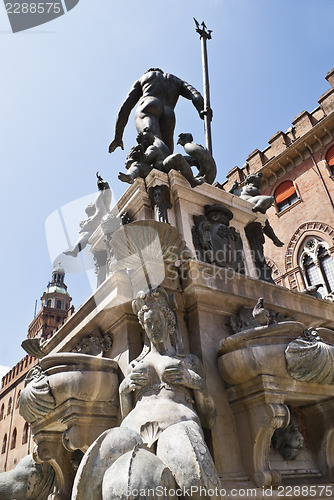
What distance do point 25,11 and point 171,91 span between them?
2.45 m

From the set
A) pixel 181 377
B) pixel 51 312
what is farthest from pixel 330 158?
pixel 51 312

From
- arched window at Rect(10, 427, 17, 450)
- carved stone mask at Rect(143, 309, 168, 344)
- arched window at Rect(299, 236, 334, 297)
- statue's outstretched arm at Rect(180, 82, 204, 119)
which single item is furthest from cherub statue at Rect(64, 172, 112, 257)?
arched window at Rect(10, 427, 17, 450)

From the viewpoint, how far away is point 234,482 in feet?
8.41

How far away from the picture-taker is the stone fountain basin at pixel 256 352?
2822 millimetres

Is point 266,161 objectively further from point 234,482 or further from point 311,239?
point 234,482

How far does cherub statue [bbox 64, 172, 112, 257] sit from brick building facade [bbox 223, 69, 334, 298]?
15011mm

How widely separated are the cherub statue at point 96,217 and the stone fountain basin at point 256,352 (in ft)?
9.75

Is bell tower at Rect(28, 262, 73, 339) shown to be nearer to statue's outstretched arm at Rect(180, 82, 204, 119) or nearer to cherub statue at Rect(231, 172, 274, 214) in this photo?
statue's outstretched arm at Rect(180, 82, 204, 119)

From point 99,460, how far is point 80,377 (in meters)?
0.94

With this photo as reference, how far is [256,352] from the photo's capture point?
2.85m

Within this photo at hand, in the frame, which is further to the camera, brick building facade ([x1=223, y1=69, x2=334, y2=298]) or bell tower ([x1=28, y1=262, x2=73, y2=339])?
bell tower ([x1=28, y1=262, x2=73, y2=339])

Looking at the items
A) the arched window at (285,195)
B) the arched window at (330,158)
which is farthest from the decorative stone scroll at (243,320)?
the arched window at (285,195)

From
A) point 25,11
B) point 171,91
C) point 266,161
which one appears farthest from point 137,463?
point 266,161

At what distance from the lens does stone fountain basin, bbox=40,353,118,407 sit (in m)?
2.88
